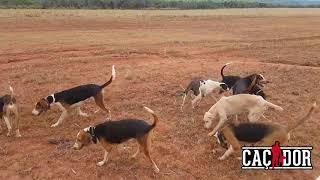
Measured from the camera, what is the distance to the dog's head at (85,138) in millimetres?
9062

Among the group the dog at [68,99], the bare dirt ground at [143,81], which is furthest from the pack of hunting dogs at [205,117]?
the bare dirt ground at [143,81]

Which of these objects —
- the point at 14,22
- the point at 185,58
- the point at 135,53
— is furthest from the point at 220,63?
the point at 14,22

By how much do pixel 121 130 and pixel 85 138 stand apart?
2.60ft

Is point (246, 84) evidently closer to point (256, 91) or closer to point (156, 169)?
point (256, 91)

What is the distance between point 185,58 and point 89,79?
18.5 ft

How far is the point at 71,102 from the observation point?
442 inches

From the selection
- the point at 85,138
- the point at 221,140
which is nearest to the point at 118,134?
the point at 85,138

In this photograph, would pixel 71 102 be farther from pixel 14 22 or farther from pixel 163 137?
pixel 14 22

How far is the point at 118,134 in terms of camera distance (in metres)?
8.88

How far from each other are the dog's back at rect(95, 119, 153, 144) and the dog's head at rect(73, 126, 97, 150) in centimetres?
10

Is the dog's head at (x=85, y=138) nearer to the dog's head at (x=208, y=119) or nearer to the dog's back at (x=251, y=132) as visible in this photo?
the dog's back at (x=251, y=132)

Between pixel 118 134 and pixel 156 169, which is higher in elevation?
pixel 118 134

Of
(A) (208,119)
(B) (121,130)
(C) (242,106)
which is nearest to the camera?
(B) (121,130)

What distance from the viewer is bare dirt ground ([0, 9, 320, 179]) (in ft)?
30.6
